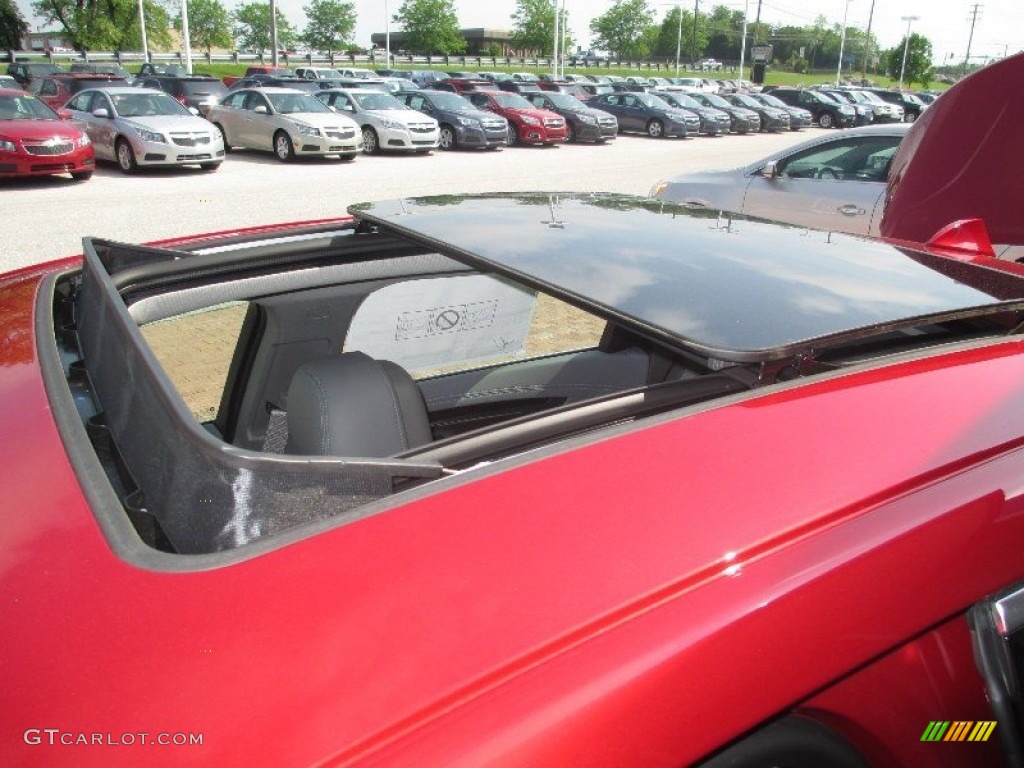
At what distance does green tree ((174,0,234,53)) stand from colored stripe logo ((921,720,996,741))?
11251cm

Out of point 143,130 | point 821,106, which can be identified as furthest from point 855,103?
point 143,130

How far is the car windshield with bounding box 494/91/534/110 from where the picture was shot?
83.1 feet

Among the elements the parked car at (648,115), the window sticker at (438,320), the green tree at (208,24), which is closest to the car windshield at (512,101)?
the parked car at (648,115)

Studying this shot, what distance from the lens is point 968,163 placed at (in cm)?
317

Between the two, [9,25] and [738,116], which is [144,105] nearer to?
[738,116]

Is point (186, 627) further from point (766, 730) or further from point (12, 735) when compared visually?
point (766, 730)

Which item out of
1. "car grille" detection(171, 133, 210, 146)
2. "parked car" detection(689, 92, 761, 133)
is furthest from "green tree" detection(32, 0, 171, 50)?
"car grille" detection(171, 133, 210, 146)

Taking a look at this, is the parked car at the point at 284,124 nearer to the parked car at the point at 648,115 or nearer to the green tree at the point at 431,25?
the parked car at the point at 648,115

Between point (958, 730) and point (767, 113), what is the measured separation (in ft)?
126

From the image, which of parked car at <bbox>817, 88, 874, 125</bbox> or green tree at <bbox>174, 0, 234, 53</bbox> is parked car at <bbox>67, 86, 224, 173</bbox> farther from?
green tree at <bbox>174, 0, 234, 53</bbox>

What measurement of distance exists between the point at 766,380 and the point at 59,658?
1166 millimetres

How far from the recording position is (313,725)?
93 cm

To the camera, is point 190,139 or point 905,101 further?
point 905,101

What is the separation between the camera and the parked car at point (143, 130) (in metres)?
15.9
